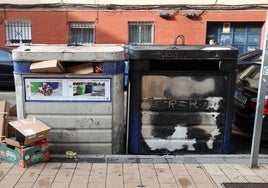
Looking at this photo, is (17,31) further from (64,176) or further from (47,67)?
(64,176)

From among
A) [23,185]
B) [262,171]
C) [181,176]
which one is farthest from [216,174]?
[23,185]

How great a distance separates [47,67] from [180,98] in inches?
69.6

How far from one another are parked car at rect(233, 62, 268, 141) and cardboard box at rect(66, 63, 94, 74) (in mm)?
2509

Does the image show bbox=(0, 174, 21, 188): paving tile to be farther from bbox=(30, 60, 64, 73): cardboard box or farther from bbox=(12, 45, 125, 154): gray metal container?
bbox=(30, 60, 64, 73): cardboard box

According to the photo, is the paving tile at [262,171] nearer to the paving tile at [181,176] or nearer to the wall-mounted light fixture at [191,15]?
the paving tile at [181,176]

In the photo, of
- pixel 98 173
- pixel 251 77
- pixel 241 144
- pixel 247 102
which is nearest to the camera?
pixel 98 173

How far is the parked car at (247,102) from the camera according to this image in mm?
5098

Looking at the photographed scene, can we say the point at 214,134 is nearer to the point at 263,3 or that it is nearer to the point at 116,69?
Result: the point at 116,69

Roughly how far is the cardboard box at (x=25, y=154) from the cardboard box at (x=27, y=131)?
73 mm

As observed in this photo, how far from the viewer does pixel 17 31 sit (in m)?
14.9

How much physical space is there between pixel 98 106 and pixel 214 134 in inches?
64.3

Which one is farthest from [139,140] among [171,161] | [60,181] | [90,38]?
[90,38]

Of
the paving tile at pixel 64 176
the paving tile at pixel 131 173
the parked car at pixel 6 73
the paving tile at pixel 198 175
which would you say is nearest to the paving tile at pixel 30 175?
the paving tile at pixel 64 176

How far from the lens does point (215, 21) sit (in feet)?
49.1
